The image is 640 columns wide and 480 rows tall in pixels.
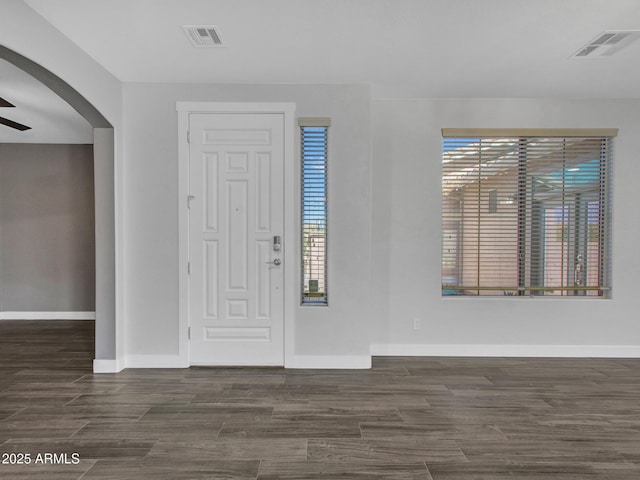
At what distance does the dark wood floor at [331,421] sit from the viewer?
6.69 ft

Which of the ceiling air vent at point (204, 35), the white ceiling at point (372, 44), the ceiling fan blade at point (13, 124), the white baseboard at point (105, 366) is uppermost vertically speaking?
the white ceiling at point (372, 44)

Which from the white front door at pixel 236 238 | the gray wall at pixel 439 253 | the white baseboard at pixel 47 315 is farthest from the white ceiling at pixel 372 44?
the white baseboard at pixel 47 315

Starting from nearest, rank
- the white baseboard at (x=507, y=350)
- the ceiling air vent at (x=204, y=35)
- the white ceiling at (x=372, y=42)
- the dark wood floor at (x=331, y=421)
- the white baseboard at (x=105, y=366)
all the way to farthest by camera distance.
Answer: the dark wood floor at (x=331, y=421)
the white ceiling at (x=372, y=42)
the ceiling air vent at (x=204, y=35)
the white baseboard at (x=105, y=366)
the white baseboard at (x=507, y=350)

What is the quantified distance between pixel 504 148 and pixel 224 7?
3.03 meters

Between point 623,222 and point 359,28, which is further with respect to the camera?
point 623,222

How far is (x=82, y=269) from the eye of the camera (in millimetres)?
5586

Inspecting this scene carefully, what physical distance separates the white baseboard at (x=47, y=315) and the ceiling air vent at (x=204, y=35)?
4.47m

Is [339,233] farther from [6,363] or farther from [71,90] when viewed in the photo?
[6,363]

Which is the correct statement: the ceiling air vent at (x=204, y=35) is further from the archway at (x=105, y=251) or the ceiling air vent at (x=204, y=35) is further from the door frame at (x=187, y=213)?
the archway at (x=105, y=251)

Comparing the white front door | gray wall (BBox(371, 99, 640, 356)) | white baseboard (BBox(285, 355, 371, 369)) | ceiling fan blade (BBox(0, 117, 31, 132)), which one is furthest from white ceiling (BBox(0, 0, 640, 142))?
white baseboard (BBox(285, 355, 371, 369))

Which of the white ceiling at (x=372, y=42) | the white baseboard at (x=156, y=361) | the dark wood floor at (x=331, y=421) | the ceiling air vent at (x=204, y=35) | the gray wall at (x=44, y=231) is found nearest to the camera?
the dark wood floor at (x=331, y=421)

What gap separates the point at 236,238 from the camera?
3596mm

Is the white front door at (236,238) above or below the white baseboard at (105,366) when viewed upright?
above

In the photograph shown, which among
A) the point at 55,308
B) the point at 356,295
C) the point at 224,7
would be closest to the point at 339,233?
the point at 356,295
